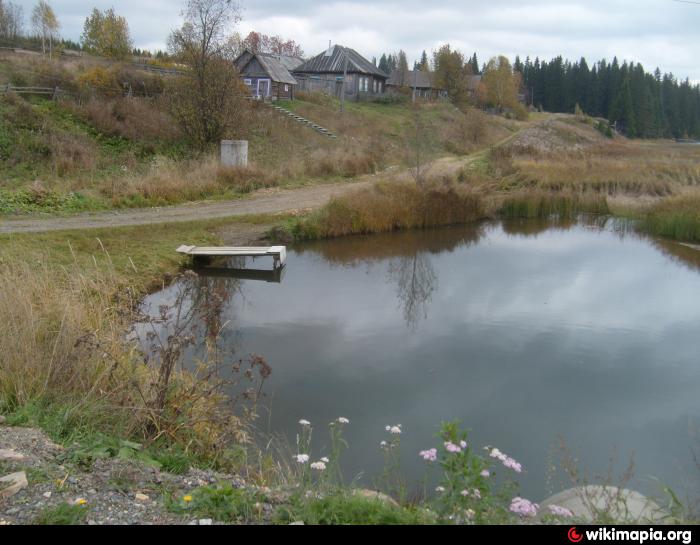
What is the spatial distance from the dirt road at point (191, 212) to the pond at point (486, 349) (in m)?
2.23

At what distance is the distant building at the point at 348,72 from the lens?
55281 millimetres

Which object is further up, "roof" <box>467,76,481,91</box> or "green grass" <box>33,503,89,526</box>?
"roof" <box>467,76,481,91</box>

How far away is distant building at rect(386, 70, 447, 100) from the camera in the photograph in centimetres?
6342

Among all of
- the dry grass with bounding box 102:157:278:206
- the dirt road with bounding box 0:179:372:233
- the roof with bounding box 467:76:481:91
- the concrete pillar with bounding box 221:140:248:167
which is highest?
the roof with bounding box 467:76:481:91

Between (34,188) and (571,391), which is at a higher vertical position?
(34,188)

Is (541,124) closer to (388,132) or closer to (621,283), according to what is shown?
(388,132)

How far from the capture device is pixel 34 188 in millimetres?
15531

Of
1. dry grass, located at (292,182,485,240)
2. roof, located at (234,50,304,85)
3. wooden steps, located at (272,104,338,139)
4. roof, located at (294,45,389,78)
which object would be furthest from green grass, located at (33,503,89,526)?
roof, located at (294,45,389,78)

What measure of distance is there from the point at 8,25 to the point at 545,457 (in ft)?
200

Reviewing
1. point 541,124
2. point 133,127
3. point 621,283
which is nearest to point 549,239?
point 621,283

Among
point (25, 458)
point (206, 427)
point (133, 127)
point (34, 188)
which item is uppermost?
point (133, 127)

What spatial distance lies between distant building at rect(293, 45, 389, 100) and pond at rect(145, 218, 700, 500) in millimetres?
40521
